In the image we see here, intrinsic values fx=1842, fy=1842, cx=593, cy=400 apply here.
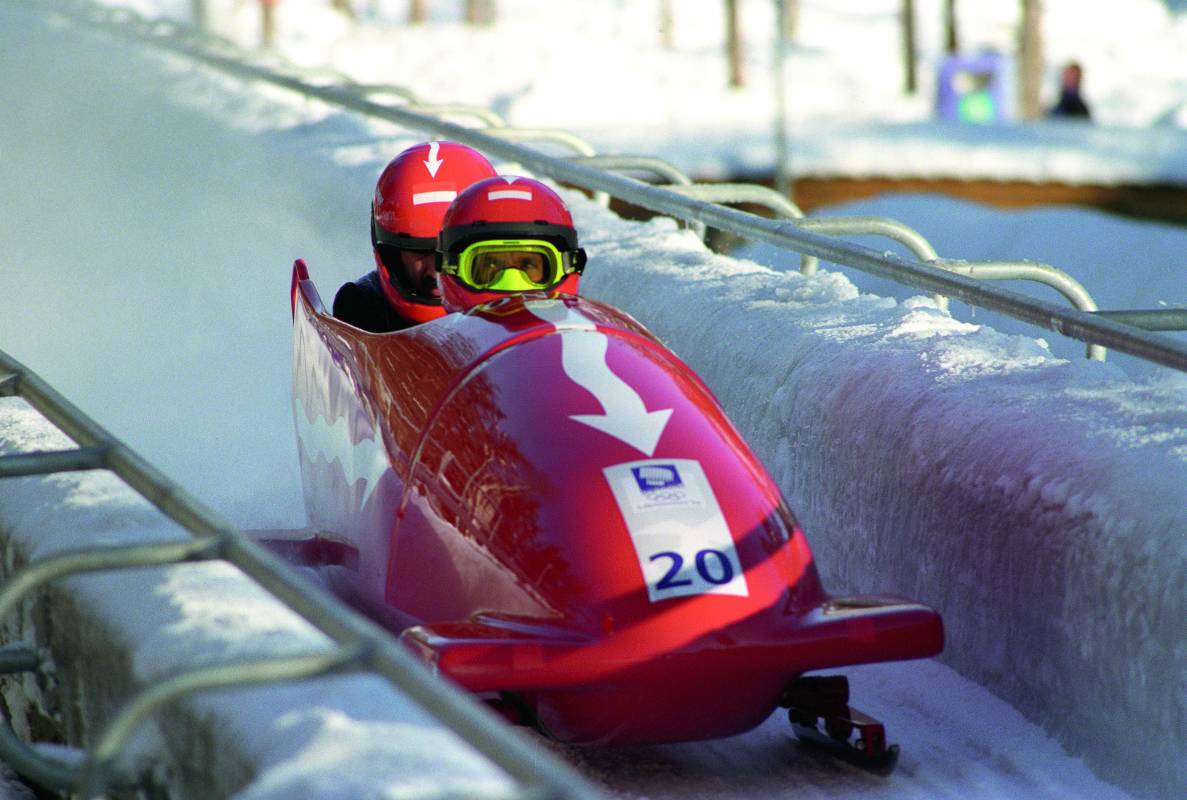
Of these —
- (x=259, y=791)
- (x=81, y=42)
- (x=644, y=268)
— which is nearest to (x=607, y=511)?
(x=259, y=791)

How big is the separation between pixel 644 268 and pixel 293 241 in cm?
238

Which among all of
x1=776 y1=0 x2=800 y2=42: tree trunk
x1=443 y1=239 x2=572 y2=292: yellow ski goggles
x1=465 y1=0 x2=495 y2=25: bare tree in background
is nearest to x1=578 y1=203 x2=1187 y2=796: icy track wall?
x1=443 y1=239 x2=572 y2=292: yellow ski goggles

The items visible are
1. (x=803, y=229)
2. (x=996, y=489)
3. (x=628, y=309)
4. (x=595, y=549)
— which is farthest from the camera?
(x=628, y=309)

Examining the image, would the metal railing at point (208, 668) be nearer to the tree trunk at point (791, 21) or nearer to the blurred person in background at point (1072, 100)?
the blurred person in background at point (1072, 100)

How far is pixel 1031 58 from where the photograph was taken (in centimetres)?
2111

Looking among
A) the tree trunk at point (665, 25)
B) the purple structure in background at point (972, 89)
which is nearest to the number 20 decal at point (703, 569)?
the purple structure in background at point (972, 89)

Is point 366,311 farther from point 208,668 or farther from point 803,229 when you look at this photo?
point 208,668

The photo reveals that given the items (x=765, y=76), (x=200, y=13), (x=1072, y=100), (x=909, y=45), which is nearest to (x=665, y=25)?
(x=765, y=76)

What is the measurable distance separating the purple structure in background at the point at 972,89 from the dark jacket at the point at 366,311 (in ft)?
49.0

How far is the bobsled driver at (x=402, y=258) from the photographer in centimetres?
405

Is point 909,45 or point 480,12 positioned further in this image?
point 480,12

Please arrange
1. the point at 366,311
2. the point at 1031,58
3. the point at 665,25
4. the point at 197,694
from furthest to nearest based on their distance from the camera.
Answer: the point at 665,25
the point at 1031,58
the point at 366,311
the point at 197,694

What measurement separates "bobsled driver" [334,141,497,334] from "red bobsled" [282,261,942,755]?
926 mm

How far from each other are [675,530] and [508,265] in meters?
0.91
